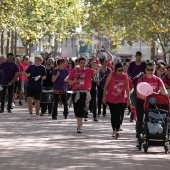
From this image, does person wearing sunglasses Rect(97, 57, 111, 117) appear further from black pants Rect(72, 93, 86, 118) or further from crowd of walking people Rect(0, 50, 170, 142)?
black pants Rect(72, 93, 86, 118)

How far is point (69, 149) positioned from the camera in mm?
14648

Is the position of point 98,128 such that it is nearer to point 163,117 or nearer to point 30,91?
point 30,91

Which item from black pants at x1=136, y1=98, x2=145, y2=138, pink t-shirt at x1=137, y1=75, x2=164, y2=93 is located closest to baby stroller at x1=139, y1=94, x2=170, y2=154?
pink t-shirt at x1=137, y1=75, x2=164, y2=93

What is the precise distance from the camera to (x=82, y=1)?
186 feet

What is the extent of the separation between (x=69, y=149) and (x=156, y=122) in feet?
5.43

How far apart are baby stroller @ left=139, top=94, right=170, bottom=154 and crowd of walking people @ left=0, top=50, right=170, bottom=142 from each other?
522mm

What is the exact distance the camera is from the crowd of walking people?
17.1 m

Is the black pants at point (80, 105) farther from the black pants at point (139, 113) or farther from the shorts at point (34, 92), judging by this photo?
the shorts at point (34, 92)

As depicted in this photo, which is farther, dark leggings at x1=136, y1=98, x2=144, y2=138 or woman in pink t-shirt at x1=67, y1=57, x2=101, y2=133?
woman in pink t-shirt at x1=67, y1=57, x2=101, y2=133

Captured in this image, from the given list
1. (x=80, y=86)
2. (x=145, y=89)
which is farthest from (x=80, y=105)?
(x=145, y=89)

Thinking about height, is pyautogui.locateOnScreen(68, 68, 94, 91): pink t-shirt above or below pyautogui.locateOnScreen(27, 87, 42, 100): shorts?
above

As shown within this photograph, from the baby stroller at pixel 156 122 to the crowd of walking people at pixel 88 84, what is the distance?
52cm

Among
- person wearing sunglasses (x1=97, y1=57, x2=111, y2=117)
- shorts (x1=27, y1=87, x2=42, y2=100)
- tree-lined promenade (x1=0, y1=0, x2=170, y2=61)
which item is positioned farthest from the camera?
tree-lined promenade (x1=0, y1=0, x2=170, y2=61)

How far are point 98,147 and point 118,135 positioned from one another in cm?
226
